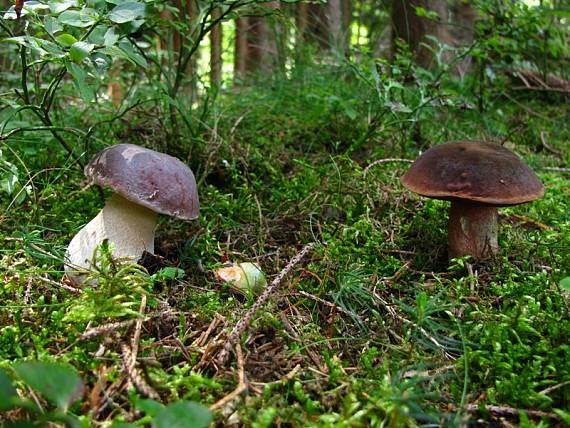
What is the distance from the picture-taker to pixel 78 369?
1.28 meters

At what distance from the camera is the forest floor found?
123 centimetres

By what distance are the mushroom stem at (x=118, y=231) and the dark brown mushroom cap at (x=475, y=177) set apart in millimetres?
1159

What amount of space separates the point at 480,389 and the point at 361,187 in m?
1.51

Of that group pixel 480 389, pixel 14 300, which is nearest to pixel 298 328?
pixel 480 389

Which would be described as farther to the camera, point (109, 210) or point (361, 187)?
point (361, 187)

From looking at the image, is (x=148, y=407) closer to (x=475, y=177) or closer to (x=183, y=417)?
(x=183, y=417)

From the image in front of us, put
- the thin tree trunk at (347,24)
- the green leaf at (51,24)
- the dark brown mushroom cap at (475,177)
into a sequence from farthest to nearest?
the thin tree trunk at (347,24), the dark brown mushroom cap at (475,177), the green leaf at (51,24)

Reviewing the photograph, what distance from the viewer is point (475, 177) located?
1.81 metres

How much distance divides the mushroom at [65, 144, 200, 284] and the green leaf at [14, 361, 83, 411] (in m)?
0.85

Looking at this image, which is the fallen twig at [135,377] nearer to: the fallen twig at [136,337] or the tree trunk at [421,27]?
the fallen twig at [136,337]

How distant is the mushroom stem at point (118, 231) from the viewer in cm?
184

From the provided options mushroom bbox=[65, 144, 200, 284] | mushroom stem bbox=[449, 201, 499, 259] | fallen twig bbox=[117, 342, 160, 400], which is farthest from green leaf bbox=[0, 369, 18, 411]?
mushroom stem bbox=[449, 201, 499, 259]

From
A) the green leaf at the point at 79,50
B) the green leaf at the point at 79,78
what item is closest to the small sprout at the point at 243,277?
the green leaf at the point at 79,78

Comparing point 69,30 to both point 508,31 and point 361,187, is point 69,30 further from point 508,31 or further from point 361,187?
point 508,31
